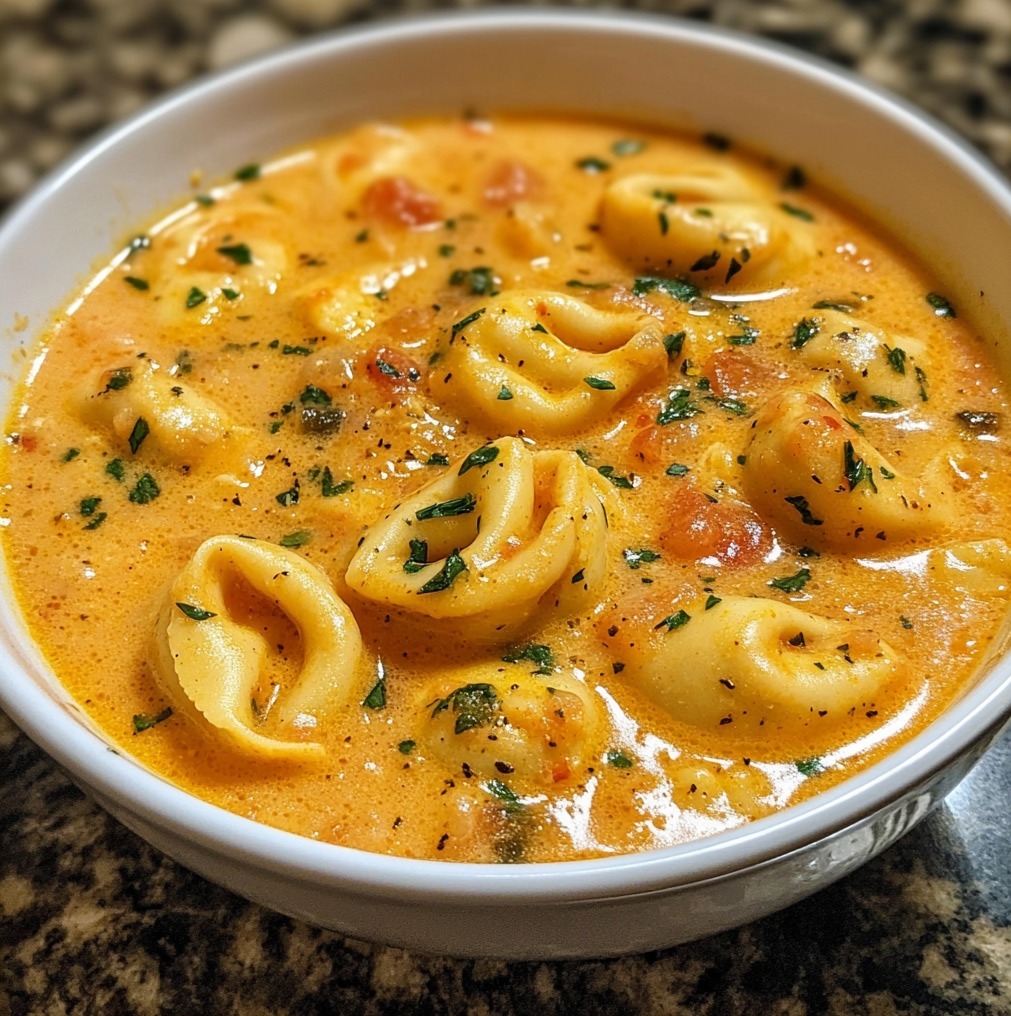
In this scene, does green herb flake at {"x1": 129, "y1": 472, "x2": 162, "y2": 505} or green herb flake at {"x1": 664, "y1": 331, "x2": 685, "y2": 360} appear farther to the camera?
green herb flake at {"x1": 664, "y1": 331, "x2": 685, "y2": 360}

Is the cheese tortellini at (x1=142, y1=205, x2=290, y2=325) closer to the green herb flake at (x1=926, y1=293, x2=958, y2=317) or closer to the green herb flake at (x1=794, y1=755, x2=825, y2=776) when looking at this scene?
the green herb flake at (x1=926, y1=293, x2=958, y2=317)

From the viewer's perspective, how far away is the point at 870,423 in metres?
2.22

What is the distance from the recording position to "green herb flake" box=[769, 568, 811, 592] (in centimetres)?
195

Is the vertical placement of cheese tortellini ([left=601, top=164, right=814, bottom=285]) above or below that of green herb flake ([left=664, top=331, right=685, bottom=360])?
above

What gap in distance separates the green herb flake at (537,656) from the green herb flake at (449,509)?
25 cm

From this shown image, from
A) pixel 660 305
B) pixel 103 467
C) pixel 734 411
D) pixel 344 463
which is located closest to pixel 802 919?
pixel 734 411

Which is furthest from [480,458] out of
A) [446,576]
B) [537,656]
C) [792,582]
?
[792,582]

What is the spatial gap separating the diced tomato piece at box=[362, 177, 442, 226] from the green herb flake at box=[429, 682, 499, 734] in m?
1.30

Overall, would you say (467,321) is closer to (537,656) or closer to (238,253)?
(238,253)

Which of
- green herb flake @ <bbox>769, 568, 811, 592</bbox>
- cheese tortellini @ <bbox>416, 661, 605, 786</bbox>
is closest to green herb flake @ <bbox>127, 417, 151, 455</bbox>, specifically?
cheese tortellini @ <bbox>416, 661, 605, 786</bbox>

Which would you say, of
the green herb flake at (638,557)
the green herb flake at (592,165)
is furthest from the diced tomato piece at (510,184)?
the green herb flake at (638,557)

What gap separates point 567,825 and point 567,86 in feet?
6.45

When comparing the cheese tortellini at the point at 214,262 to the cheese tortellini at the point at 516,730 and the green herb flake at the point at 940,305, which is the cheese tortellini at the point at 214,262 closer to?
the cheese tortellini at the point at 516,730

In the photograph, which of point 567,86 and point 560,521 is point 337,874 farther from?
point 567,86
